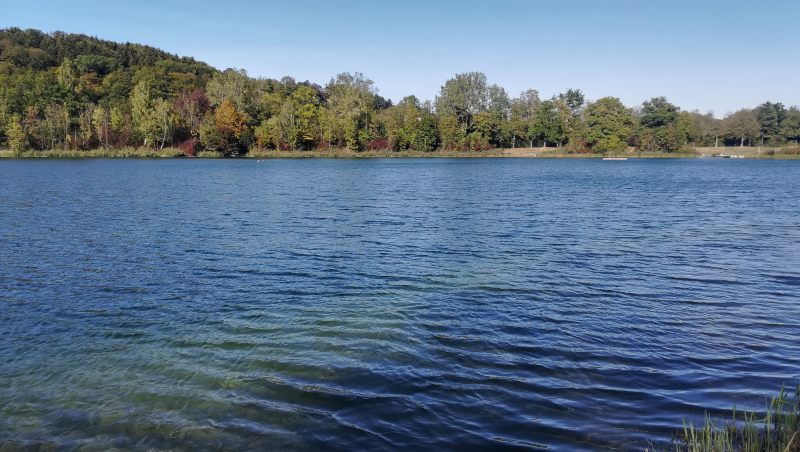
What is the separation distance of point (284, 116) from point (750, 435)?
12270 centimetres

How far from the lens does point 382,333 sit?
446 inches

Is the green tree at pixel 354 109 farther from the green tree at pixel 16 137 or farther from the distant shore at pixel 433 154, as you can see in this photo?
the green tree at pixel 16 137

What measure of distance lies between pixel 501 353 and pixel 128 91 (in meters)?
151

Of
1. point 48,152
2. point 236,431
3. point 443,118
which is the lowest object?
point 236,431

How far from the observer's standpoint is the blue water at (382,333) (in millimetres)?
7660

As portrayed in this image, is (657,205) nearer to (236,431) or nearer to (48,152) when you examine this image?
(236,431)

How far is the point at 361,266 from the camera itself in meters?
17.7

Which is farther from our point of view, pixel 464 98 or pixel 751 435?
pixel 464 98

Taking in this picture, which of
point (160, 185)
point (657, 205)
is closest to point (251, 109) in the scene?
point (160, 185)

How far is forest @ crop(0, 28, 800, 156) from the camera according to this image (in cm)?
11575

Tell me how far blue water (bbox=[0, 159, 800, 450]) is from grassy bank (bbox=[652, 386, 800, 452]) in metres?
0.45

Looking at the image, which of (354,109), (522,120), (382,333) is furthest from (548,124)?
(382,333)

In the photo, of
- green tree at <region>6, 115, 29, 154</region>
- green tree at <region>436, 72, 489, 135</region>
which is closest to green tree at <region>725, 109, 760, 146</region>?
green tree at <region>436, 72, 489, 135</region>

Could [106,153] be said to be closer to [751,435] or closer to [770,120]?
[751,435]
